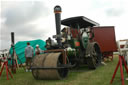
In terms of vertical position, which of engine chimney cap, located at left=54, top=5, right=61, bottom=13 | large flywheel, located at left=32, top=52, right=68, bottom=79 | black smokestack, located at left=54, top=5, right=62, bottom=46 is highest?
engine chimney cap, located at left=54, top=5, right=61, bottom=13

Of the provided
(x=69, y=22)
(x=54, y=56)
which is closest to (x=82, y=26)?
(x=69, y=22)

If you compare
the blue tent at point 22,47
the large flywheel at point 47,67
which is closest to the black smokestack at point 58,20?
the large flywheel at point 47,67

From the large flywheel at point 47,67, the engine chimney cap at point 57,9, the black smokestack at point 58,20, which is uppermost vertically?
the engine chimney cap at point 57,9

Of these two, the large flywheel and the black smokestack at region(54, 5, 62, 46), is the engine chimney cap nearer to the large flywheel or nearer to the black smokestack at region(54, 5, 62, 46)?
the black smokestack at region(54, 5, 62, 46)

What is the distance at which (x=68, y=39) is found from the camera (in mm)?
5871

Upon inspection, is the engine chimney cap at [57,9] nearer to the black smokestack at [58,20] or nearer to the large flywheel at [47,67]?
the black smokestack at [58,20]

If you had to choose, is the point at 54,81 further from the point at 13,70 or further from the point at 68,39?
the point at 13,70

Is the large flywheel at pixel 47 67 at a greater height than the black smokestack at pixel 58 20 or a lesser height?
lesser

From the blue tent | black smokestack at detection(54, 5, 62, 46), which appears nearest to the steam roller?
black smokestack at detection(54, 5, 62, 46)

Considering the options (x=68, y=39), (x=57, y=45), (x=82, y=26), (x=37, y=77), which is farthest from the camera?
(x=82, y=26)

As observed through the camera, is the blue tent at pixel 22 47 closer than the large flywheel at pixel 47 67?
No

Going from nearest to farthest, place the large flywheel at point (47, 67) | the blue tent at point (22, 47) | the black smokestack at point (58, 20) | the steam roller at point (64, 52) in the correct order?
1. the large flywheel at point (47, 67)
2. the steam roller at point (64, 52)
3. the black smokestack at point (58, 20)
4. the blue tent at point (22, 47)

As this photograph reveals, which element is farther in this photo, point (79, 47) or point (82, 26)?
point (82, 26)

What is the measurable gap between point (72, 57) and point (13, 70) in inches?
103
